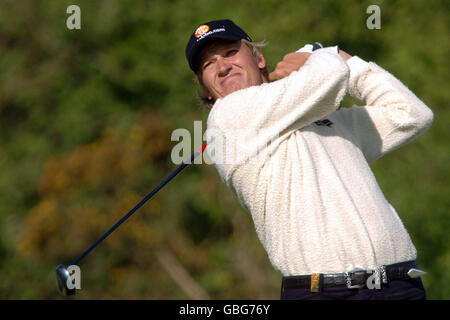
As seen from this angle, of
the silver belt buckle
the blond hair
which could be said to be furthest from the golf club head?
the silver belt buckle

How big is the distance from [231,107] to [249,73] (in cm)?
35

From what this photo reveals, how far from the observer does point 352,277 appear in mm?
2256

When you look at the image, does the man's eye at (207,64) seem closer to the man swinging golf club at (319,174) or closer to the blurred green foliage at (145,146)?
the man swinging golf club at (319,174)

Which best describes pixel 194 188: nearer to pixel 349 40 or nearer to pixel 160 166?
pixel 160 166

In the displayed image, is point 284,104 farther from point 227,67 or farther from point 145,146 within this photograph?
point 145,146

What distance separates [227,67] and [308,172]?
0.66 m

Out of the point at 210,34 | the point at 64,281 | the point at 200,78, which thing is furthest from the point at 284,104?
A: the point at 64,281

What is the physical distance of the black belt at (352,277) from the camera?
2256 mm

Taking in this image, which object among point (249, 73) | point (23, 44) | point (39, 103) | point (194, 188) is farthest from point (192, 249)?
point (249, 73)

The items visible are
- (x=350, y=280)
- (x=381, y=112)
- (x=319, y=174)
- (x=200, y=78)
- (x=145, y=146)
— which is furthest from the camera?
(x=145, y=146)

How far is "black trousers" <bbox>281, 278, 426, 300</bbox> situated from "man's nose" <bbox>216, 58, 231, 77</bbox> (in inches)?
37.7

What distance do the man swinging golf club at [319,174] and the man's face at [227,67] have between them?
0.12 meters

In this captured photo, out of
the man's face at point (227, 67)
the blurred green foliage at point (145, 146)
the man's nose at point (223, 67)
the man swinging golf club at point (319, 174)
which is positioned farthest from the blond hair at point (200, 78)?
the blurred green foliage at point (145, 146)

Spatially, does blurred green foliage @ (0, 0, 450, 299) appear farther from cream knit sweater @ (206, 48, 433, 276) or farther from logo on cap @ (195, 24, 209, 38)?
cream knit sweater @ (206, 48, 433, 276)
